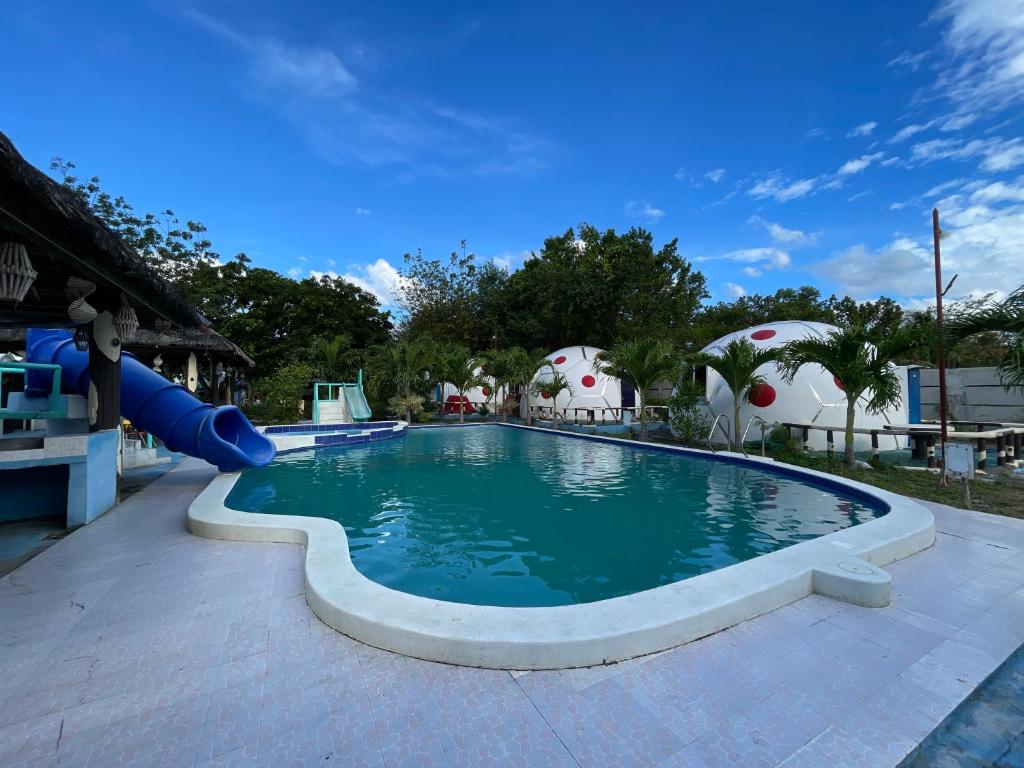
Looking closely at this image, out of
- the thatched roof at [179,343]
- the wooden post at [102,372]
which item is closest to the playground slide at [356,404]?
the thatched roof at [179,343]

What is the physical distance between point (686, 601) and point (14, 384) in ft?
44.4

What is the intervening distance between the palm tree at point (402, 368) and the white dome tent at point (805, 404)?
12.3 meters

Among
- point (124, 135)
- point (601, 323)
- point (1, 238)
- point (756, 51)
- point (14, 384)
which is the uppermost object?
point (756, 51)

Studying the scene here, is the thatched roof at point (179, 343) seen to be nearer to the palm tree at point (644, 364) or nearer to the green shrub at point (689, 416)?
the palm tree at point (644, 364)

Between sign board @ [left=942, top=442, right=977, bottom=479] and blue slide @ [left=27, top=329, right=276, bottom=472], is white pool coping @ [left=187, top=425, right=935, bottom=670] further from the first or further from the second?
blue slide @ [left=27, top=329, right=276, bottom=472]

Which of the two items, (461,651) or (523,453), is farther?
(523,453)

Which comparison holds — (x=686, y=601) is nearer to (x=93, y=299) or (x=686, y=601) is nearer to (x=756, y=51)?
(x=93, y=299)

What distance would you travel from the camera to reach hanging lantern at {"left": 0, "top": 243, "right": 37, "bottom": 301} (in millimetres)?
2994

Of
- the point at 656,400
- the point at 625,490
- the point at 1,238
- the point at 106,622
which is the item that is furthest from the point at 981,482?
the point at 656,400

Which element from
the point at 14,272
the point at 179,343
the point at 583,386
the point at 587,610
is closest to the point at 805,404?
the point at 583,386

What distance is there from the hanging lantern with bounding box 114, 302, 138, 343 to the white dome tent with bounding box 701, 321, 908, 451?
13.7 m

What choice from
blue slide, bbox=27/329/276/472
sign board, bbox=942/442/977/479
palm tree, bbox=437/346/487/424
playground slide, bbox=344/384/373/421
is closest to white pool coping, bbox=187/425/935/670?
sign board, bbox=942/442/977/479

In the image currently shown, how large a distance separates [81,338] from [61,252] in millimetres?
3404

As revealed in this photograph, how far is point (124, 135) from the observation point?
1208 centimetres
